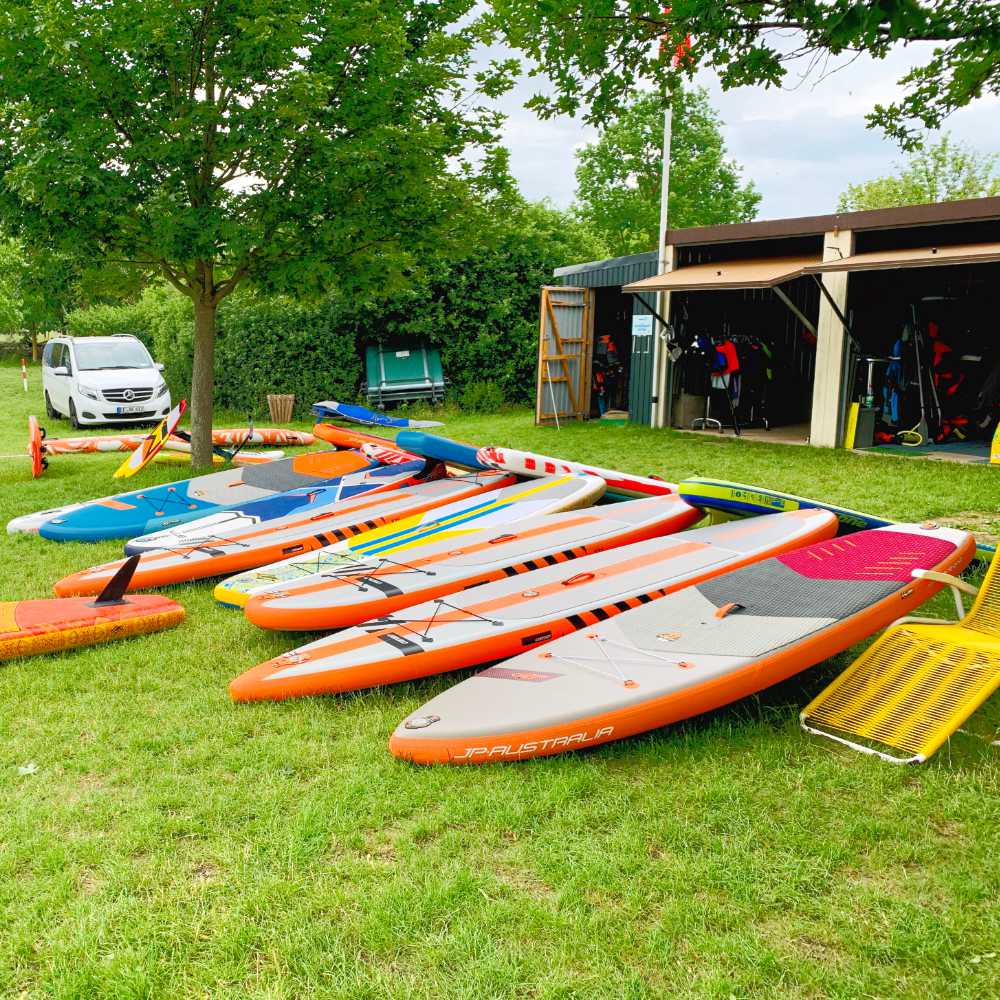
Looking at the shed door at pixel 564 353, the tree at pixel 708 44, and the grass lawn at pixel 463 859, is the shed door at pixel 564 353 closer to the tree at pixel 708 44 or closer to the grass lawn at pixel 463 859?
the tree at pixel 708 44

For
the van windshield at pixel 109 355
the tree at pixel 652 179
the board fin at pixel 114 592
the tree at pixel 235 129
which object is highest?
the tree at pixel 652 179

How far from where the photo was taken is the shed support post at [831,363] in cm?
1259

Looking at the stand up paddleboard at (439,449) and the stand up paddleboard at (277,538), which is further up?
the stand up paddleboard at (439,449)

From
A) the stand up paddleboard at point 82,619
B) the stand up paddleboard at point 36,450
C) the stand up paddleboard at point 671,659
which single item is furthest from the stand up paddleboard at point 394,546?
the stand up paddleboard at point 36,450

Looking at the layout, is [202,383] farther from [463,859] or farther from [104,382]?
[463,859]

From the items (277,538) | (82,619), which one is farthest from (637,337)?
(82,619)

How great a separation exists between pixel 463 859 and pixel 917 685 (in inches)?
89.2

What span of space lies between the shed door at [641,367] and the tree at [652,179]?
2477cm

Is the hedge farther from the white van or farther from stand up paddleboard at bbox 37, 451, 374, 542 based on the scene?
stand up paddleboard at bbox 37, 451, 374, 542

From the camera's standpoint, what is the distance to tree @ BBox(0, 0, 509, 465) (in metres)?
8.85

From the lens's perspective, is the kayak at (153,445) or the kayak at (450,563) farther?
the kayak at (153,445)

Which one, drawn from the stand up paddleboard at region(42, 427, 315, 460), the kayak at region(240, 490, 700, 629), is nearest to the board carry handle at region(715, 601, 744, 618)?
the kayak at region(240, 490, 700, 629)

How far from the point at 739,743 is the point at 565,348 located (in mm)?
13162

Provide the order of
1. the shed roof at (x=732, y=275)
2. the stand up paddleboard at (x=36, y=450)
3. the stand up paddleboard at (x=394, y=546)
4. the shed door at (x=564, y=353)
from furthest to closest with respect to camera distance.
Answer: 1. the shed door at (x=564, y=353)
2. the shed roof at (x=732, y=275)
3. the stand up paddleboard at (x=36, y=450)
4. the stand up paddleboard at (x=394, y=546)
